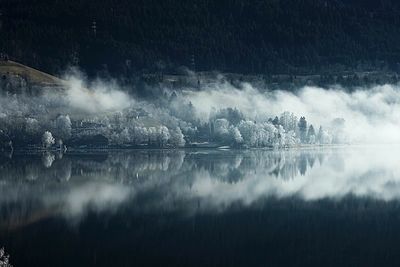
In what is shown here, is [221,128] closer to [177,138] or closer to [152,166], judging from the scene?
[177,138]

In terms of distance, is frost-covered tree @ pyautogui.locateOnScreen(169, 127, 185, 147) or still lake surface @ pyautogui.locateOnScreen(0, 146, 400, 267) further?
frost-covered tree @ pyautogui.locateOnScreen(169, 127, 185, 147)

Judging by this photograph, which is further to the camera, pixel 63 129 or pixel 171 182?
pixel 63 129

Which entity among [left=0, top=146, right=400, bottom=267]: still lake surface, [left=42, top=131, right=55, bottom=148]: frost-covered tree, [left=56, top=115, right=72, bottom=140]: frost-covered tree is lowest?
[left=0, top=146, right=400, bottom=267]: still lake surface

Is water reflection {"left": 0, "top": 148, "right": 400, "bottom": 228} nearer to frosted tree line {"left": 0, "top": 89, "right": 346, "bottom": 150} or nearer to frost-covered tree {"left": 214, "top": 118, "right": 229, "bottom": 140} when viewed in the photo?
frosted tree line {"left": 0, "top": 89, "right": 346, "bottom": 150}

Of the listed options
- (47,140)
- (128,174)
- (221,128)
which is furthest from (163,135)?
(128,174)

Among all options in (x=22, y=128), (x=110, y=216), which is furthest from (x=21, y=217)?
(x=22, y=128)

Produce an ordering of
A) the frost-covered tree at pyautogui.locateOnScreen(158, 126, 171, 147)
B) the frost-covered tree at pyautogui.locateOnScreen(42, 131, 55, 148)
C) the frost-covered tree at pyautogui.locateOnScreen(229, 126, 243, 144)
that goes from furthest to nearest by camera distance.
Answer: the frost-covered tree at pyautogui.locateOnScreen(229, 126, 243, 144), the frost-covered tree at pyautogui.locateOnScreen(158, 126, 171, 147), the frost-covered tree at pyautogui.locateOnScreen(42, 131, 55, 148)

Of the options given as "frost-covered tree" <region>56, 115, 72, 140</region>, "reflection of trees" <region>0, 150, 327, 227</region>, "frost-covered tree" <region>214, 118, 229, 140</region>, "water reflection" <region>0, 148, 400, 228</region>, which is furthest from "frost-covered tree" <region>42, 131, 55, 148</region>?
"frost-covered tree" <region>214, 118, 229, 140</region>
